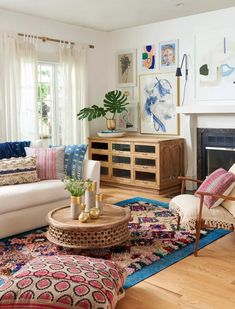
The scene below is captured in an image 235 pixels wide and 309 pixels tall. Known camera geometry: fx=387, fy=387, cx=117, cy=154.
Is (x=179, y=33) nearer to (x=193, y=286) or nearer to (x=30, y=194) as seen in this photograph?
(x=30, y=194)

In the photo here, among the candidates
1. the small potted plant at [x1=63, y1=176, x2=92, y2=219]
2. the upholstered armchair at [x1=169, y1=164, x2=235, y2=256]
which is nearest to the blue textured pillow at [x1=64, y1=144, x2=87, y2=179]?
the small potted plant at [x1=63, y1=176, x2=92, y2=219]

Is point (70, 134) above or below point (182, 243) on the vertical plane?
above

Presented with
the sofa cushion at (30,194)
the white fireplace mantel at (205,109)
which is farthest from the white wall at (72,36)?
the sofa cushion at (30,194)

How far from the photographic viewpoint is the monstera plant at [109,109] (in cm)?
606

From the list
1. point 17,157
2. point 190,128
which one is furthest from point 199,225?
point 190,128

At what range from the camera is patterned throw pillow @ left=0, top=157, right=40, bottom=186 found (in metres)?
4.07

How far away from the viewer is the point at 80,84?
625cm

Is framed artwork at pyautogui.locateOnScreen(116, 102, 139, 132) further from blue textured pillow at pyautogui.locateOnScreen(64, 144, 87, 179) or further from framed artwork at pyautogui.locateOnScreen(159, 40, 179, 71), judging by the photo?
blue textured pillow at pyautogui.locateOnScreen(64, 144, 87, 179)

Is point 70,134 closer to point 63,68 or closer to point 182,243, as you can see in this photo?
point 63,68

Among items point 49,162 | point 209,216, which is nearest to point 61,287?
point 209,216

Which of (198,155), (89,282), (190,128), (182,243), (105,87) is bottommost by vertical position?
(182,243)

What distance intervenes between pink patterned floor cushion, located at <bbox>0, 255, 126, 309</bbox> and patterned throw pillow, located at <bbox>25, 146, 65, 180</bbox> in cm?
206

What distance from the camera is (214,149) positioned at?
5.53 m

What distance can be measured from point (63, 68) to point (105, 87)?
1.05 m
